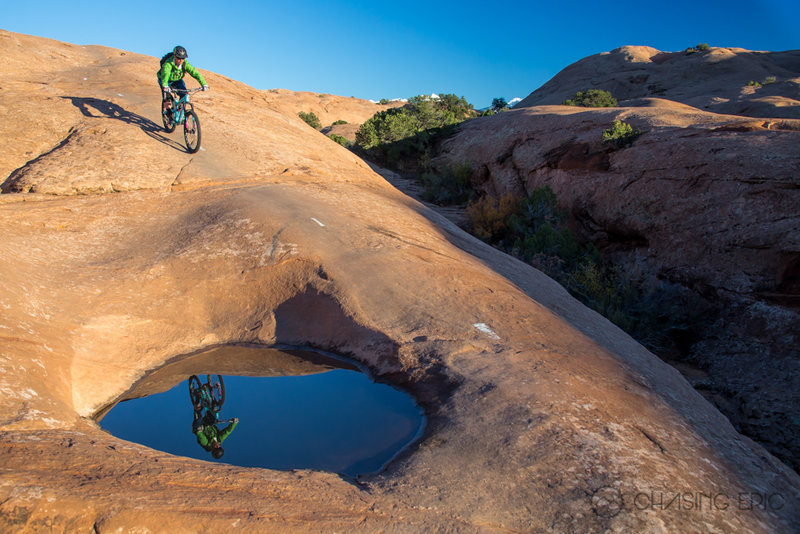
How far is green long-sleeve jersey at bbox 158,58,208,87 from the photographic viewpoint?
8.91 m

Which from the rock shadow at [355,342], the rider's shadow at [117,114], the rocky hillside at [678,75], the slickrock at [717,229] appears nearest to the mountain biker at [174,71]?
the rider's shadow at [117,114]

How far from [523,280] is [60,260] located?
17.3 ft

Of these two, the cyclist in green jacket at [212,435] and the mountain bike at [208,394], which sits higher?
the mountain bike at [208,394]

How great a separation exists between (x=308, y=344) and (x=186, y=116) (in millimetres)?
6180

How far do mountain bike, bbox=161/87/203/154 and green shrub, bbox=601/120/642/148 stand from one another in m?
8.57

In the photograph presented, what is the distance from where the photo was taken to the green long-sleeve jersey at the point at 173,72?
351 inches

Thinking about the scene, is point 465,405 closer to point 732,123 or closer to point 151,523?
point 151,523

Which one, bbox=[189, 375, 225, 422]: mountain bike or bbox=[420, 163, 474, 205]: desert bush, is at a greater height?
bbox=[420, 163, 474, 205]: desert bush

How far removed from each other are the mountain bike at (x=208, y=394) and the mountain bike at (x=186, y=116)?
5.70 m

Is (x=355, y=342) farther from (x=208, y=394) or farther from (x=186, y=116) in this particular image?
(x=186, y=116)

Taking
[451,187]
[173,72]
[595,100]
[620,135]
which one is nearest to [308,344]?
[173,72]

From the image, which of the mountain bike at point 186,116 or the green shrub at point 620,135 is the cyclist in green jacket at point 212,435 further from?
the green shrub at point 620,135

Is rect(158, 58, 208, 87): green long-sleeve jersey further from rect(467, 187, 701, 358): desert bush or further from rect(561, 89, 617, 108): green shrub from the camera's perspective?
rect(561, 89, 617, 108): green shrub

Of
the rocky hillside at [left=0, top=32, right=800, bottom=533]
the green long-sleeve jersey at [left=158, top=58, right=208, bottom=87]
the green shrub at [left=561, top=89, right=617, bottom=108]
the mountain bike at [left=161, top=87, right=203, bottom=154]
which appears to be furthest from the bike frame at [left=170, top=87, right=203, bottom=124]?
the green shrub at [left=561, top=89, right=617, bottom=108]
